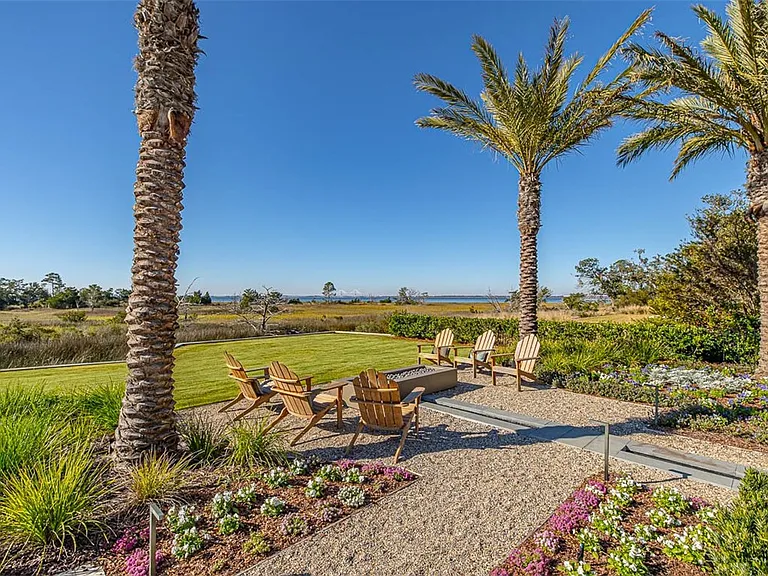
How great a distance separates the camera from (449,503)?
3.45 m

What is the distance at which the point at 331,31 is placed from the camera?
10398 millimetres

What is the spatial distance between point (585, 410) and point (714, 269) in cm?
848

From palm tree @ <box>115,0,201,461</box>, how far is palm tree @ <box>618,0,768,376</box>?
832 centimetres

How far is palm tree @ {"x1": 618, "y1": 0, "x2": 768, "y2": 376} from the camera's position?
707 centimetres

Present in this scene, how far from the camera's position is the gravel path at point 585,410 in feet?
15.4

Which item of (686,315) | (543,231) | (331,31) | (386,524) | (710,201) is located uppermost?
(331,31)

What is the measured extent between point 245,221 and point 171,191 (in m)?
18.5

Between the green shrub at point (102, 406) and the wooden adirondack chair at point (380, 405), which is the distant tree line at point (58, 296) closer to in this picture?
the green shrub at point (102, 406)

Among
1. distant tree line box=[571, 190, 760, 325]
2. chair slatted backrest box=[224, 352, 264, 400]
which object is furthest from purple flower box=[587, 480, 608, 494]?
distant tree line box=[571, 190, 760, 325]

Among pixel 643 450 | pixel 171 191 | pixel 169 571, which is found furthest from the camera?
pixel 643 450

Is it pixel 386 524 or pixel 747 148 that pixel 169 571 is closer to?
pixel 386 524

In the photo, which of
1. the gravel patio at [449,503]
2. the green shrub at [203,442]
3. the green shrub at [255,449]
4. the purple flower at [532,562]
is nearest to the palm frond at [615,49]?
the gravel patio at [449,503]

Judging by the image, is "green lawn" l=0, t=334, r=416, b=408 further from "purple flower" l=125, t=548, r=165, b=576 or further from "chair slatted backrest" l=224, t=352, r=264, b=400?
"purple flower" l=125, t=548, r=165, b=576

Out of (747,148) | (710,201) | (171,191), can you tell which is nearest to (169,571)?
(171,191)
